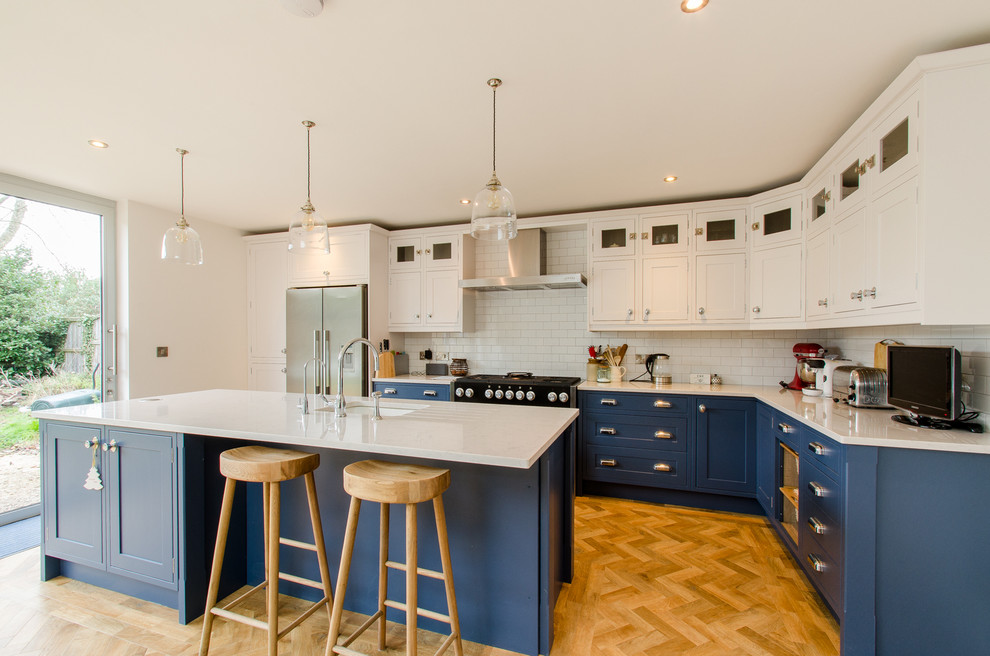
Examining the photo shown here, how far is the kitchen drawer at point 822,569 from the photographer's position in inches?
77.0

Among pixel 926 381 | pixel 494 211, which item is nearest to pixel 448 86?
pixel 494 211

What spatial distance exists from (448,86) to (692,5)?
3.45ft

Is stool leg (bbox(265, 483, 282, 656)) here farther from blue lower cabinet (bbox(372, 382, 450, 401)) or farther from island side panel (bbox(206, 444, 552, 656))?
blue lower cabinet (bbox(372, 382, 450, 401))

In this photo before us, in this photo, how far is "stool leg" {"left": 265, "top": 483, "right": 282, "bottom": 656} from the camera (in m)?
1.83

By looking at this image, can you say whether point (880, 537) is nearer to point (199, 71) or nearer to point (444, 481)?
point (444, 481)

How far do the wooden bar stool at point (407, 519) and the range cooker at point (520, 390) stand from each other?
6.77ft

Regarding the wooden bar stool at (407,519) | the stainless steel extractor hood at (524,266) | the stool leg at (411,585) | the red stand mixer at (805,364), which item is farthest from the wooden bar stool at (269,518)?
the red stand mixer at (805,364)

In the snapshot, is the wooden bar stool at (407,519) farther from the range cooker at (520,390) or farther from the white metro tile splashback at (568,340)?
the white metro tile splashback at (568,340)

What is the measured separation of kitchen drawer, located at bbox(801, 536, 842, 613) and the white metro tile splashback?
1.59 m

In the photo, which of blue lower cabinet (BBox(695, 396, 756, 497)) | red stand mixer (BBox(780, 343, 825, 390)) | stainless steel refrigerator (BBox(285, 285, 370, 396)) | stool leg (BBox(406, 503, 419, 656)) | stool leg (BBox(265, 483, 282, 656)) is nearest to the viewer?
stool leg (BBox(406, 503, 419, 656))

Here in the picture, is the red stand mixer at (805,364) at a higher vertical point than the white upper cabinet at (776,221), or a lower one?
lower

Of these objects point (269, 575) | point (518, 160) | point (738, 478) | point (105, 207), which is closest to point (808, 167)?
point (518, 160)

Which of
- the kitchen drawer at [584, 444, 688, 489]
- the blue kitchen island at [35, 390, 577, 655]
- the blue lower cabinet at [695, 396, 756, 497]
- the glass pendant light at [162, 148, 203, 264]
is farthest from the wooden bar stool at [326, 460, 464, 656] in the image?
the blue lower cabinet at [695, 396, 756, 497]

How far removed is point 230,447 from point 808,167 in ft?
12.9
